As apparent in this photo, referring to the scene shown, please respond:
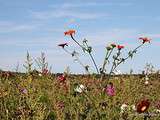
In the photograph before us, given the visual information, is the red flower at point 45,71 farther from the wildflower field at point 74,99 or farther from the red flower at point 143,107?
the red flower at point 143,107

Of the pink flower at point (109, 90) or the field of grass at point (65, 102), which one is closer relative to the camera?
the field of grass at point (65, 102)

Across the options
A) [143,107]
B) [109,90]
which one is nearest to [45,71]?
[109,90]

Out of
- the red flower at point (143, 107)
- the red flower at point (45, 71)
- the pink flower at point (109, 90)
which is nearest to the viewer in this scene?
the red flower at point (143, 107)

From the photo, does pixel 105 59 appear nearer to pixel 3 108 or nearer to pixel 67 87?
pixel 67 87

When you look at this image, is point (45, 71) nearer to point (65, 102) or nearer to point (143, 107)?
point (65, 102)

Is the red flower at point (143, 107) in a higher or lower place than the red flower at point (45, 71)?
lower

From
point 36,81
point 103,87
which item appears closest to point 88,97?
point 103,87

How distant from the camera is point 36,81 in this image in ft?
28.2

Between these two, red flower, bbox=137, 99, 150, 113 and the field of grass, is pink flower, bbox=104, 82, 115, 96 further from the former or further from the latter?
red flower, bbox=137, 99, 150, 113

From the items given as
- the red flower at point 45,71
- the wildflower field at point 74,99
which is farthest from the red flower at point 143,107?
the red flower at point 45,71

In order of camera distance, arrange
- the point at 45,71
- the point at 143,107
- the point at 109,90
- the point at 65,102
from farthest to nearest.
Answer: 1. the point at 45,71
2. the point at 65,102
3. the point at 109,90
4. the point at 143,107

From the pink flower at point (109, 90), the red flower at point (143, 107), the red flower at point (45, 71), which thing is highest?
the red flower at point (45, 71)

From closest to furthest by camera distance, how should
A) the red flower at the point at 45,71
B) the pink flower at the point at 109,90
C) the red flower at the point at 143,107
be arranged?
the red flower at the point at 143,107 < the pink flower at the point at 109,90 < the red flower at the point at 45,71

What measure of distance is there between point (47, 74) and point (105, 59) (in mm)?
985
